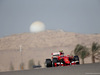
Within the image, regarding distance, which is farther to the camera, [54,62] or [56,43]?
[56,43]

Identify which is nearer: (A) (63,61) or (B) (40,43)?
(A) (63,61)

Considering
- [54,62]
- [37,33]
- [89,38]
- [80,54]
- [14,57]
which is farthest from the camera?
[37,33]

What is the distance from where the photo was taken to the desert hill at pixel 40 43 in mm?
141500

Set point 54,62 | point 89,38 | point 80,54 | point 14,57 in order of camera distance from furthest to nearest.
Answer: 1. point 89,38
2. point 14,57
3. point 80,54
4. point 54,62

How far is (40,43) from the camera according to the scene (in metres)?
158

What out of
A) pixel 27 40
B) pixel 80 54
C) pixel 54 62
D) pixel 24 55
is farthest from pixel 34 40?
pixel 54 62

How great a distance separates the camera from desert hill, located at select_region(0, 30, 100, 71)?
141500mm

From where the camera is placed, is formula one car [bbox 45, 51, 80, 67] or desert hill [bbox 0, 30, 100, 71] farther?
desert hill [bbox 0, 30, 100, 71]

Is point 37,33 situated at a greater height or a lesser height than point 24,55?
greater

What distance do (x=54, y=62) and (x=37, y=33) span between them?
153973mm

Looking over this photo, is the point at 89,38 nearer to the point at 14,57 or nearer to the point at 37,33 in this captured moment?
the point at 37,33

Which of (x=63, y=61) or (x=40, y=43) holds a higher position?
(x=40, y=43)

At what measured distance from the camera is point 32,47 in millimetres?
154250

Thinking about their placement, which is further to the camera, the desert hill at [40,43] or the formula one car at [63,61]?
the desert hill at [40,43]
